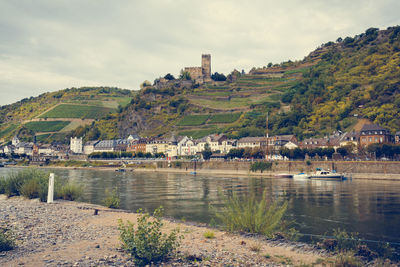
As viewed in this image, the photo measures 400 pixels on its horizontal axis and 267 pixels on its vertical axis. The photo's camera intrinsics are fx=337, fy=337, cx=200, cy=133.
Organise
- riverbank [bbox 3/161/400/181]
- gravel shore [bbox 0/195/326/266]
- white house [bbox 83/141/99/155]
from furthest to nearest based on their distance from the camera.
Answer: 1. white house [bbox 83/141/99/155]
2. riverbank [bbox 3/161/400/181]
3. gravel shore [bbox 0/195/326/266]

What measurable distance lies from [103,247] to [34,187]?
16.0 m

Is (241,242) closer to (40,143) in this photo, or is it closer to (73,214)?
(73,214)

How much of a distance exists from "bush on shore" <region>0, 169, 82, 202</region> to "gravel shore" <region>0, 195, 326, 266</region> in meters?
7.09

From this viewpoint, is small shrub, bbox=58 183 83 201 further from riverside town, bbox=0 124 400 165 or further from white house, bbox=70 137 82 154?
white house, bbox=70 137 82 154

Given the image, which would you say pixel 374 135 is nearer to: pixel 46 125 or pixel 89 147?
pixel 89 147

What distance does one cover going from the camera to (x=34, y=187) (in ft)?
85.3

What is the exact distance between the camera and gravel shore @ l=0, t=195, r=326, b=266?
36.1ft

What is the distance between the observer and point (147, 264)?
420 inches

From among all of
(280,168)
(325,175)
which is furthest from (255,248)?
(280,168)

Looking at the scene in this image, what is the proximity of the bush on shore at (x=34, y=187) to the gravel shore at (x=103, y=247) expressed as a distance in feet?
23.3

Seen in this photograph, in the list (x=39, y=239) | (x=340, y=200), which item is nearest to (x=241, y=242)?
(x=39, y=239)

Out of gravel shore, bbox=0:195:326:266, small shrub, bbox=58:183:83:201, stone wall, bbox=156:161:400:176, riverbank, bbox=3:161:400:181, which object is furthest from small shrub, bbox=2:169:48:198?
stone wall, bbox=156:161:400:176

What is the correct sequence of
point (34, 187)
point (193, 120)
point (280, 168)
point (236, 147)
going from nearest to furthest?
point (34, 187) → point (280, 168) → point (236, 147) → point (193, 120)

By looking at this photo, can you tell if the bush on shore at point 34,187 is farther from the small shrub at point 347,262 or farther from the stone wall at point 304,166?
the stone wall at point 304,166
